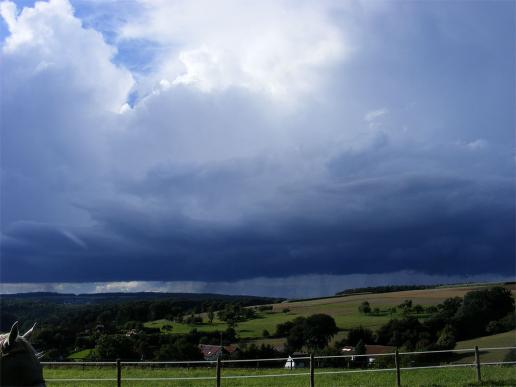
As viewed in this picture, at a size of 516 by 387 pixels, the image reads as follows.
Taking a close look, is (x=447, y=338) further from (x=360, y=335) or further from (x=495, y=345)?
(x=360, y=335)

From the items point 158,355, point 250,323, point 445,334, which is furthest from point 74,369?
point 250,323

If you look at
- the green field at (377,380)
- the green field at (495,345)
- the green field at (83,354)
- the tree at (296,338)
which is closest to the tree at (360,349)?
the tree at (296,338)

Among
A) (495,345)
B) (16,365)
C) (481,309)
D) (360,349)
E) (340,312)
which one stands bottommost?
(360,349)

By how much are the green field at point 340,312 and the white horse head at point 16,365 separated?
45.5 m

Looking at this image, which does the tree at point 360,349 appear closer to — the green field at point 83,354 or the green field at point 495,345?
the green field at point 495,345

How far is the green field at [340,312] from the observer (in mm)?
54250

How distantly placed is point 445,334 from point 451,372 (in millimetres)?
24301

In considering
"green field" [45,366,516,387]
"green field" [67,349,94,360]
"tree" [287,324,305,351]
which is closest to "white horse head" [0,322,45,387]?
"green field" [45,366,516,387]

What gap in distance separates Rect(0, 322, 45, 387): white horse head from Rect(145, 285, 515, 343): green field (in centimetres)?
4545

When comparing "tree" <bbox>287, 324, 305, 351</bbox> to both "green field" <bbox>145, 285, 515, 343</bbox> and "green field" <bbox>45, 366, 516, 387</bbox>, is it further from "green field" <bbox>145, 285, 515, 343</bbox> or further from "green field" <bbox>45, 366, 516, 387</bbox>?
"green field" <bbox>45, 366, 516, 387</bbox>

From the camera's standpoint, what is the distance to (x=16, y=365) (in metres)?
4.55

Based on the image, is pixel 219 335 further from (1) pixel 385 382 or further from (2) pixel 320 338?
(1) pixel 385 382

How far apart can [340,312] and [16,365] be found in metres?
60.5

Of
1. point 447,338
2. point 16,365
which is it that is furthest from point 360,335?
point 16,365
